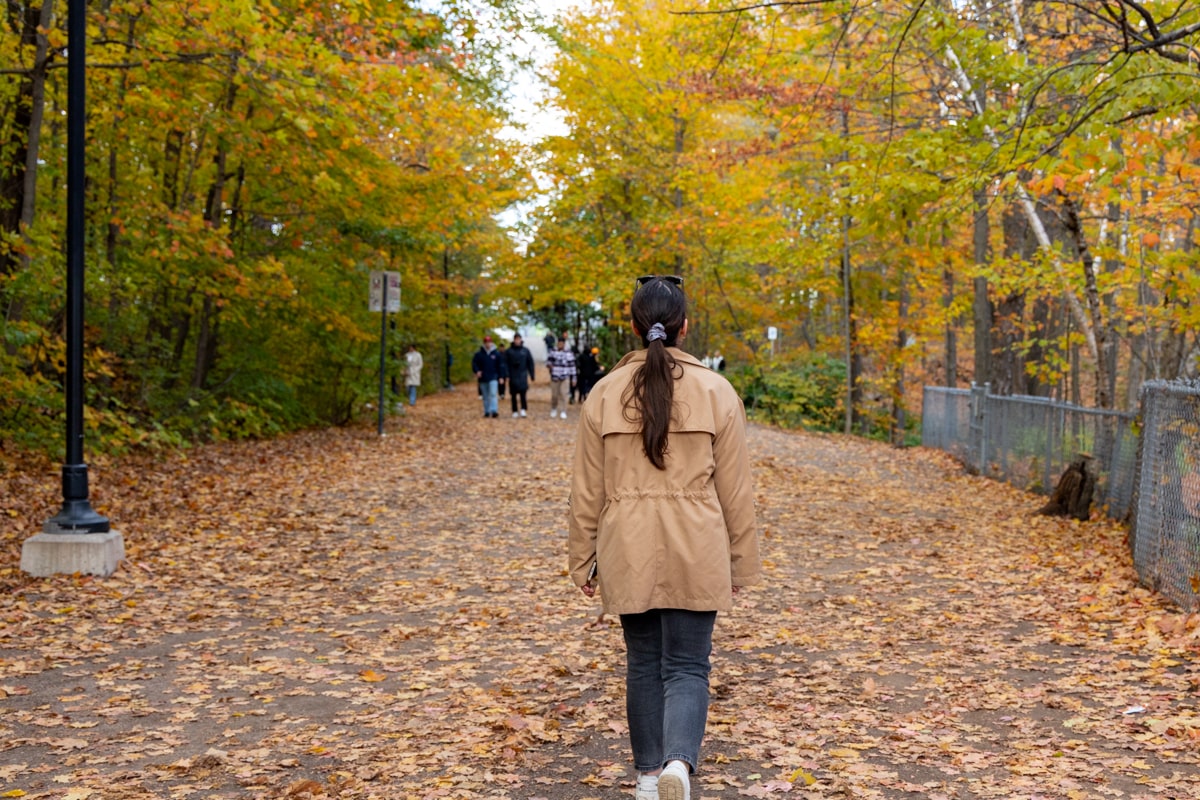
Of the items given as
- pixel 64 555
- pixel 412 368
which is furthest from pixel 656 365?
pixel 412 368

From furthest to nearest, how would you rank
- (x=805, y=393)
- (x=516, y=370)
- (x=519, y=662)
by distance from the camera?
(x=805, y=393) → (x=516, y=370) → (x=519, y=662)

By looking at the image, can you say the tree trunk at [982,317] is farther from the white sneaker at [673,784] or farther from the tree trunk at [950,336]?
the white sneaker at [673,784]

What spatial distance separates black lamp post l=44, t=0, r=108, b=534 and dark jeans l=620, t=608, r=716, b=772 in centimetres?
593

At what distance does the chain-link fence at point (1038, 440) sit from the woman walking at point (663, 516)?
7.57 metres

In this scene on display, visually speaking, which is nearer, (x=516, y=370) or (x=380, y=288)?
(x=380, y=288)

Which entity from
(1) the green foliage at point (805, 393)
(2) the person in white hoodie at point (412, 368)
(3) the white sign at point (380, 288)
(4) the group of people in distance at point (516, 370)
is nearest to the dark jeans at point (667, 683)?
(3) the white sign at point (380, 288)

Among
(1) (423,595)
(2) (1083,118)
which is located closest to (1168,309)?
(2) (1083,118)

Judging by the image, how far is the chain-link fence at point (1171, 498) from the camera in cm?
754

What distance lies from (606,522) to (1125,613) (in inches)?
205

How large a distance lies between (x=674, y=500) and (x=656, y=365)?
0.48m

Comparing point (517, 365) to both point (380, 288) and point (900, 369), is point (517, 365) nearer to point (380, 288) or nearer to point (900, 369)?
point (380, 288)

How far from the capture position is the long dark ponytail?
12.5ft

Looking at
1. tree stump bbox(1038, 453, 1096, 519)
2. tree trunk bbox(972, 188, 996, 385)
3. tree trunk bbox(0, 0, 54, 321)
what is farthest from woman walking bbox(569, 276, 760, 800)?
tree trunk bbox(972, 188, 996, 385)

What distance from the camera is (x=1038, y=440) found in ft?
46.9
